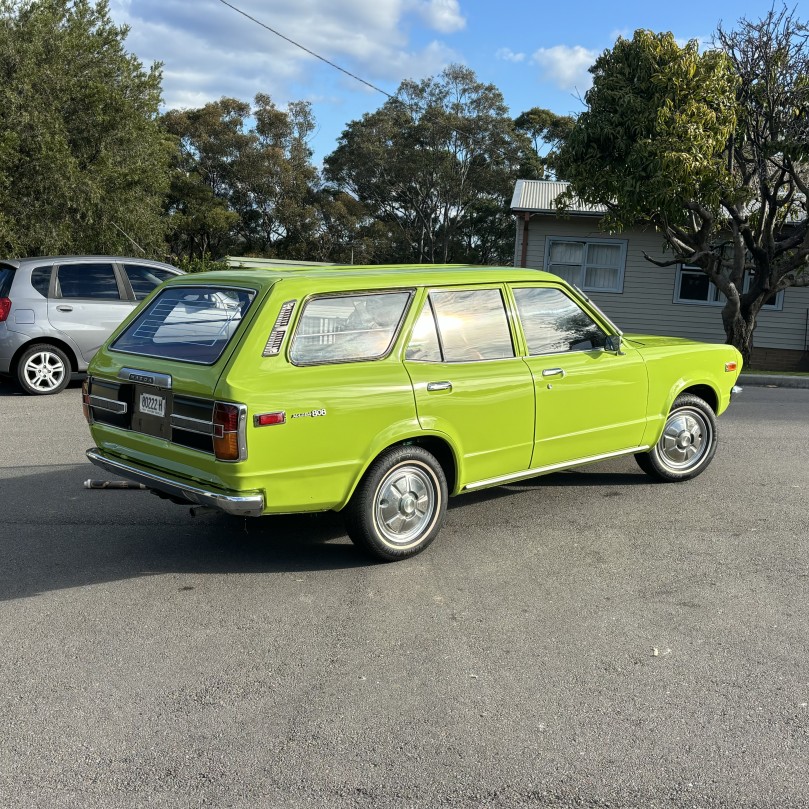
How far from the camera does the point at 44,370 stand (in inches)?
431

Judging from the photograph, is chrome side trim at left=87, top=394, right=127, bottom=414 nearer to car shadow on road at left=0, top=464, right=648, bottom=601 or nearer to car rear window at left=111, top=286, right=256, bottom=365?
car rear window at left=111, top=286, right=256, bottom=365

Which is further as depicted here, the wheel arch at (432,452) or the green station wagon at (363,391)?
the wheel arch at (432,452)

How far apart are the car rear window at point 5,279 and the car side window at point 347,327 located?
7.21 m

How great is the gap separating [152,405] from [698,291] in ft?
66.4

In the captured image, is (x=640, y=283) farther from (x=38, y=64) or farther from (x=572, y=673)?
(x=572, y=673)

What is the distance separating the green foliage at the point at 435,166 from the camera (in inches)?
1971

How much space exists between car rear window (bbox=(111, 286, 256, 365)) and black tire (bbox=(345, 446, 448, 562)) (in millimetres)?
1120

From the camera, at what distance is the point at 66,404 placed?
33.8ft

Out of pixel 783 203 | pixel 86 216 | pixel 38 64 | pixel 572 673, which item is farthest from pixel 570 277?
pixel 572 673

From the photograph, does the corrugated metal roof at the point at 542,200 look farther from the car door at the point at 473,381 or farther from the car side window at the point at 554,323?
the car door at the point at 473,381

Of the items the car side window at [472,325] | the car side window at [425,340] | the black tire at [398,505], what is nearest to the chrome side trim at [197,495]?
the black tire at [398,505]

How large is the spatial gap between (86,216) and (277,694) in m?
19.5

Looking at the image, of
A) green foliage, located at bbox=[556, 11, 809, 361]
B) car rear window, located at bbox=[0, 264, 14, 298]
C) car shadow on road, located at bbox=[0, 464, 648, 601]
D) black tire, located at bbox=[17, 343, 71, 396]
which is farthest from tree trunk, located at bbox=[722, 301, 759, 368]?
car rear window, located at bbox=[0, 264, 14, 298]

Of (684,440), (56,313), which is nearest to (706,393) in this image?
(684,440)
